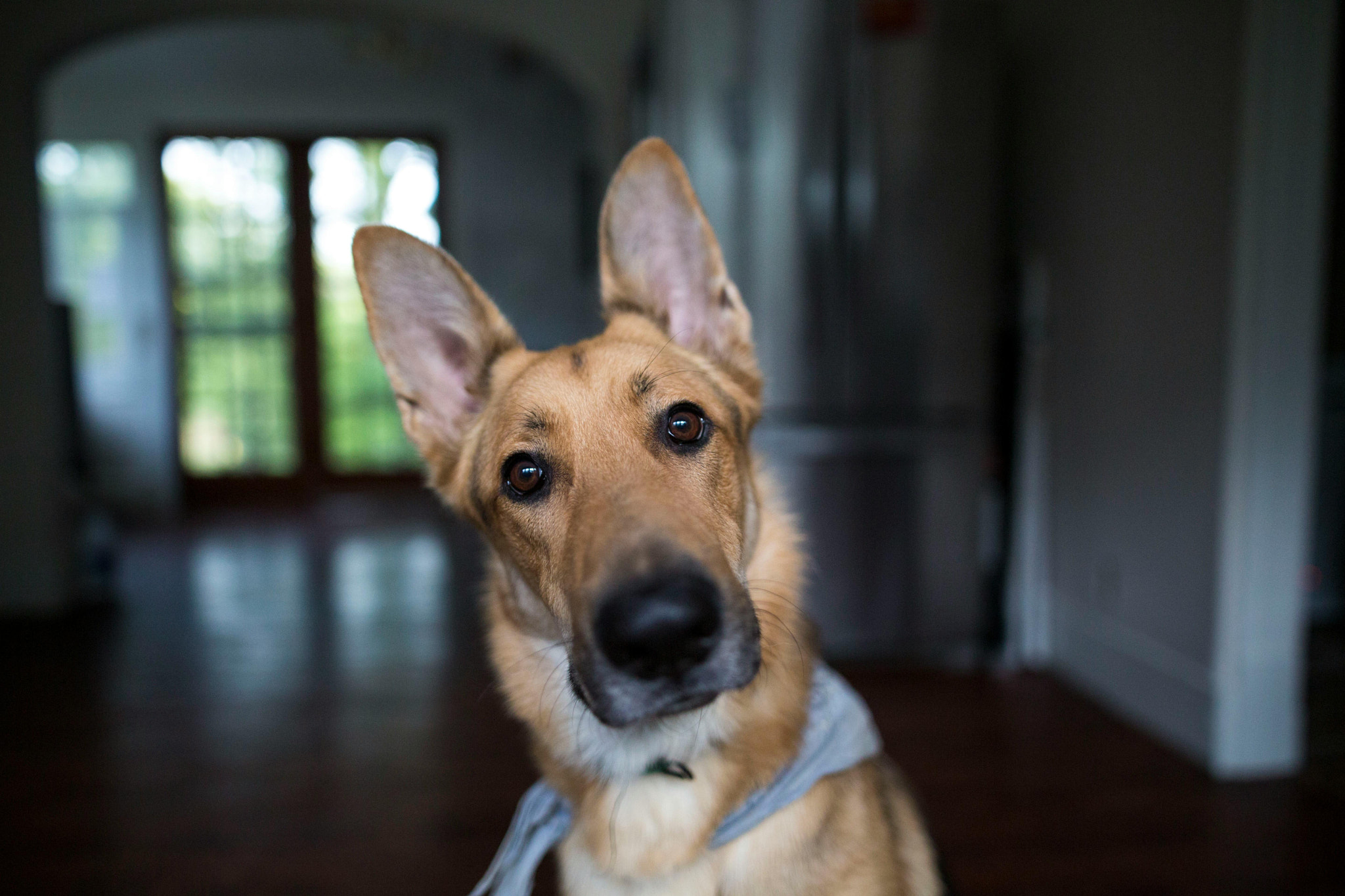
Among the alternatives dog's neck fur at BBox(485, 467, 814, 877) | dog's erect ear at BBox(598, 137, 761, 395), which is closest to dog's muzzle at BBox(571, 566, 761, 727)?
dog's neck fur at BBox(485, 467, 814, 877)

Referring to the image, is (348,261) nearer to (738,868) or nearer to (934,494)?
(934,494)

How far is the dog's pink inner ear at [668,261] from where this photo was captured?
129 centimetres

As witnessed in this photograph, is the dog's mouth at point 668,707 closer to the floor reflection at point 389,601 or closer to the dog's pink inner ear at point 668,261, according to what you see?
the dog's pink inner ear at point 668,261

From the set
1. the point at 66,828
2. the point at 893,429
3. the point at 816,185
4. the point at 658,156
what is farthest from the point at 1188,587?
the point at 66,828

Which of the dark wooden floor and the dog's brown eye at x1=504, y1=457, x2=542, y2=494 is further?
the dark wooden floor

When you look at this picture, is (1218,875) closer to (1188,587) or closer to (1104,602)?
(1188,587)

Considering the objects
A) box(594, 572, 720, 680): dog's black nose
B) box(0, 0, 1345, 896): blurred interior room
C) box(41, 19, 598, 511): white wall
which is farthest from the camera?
box(41, 19, 598, 511): white wall

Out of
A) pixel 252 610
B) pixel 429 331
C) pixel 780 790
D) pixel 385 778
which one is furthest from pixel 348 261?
pixel 780 790

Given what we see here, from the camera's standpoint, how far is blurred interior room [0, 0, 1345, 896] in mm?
2373

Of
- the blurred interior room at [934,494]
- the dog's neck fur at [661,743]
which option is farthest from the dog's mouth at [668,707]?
the blurred interior room at [934,494]

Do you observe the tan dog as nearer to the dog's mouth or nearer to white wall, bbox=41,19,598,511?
the dog's mouth

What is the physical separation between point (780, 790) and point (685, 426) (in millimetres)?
538

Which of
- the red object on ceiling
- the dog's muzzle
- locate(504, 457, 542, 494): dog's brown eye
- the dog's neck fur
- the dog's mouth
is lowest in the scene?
the dog's neck fur

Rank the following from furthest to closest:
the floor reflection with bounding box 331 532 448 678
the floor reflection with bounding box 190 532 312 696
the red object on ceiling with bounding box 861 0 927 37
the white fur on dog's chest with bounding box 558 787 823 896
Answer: the floor reflection with bounding box 331 532 448 678, the floor reflection with bounding box 190 532 312 696, the red object on ceiling with bounding box 861 0 927 37, the white fur on dog's chest with bounding box 558 787 823 896
